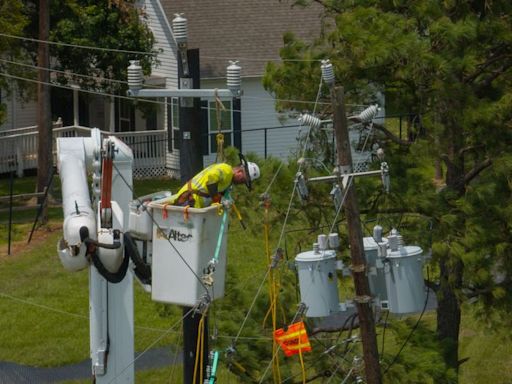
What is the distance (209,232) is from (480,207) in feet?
16.2

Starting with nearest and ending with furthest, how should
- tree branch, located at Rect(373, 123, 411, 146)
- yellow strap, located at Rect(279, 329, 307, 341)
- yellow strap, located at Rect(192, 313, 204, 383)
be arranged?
yellow strap, located at Rect(192, 313, 204, 383), yellow strap, located at Rect(279, 329, 307, 341), tree branch, located at Rect(373, 123, 411, 146)

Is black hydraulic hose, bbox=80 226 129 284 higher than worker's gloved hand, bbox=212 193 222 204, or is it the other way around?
worker's gloved hand, bbox=212 193 222 204

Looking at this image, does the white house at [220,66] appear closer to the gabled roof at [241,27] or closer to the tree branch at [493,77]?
the gabled roof at [241,27]

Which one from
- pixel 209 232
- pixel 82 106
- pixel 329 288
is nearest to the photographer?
pixel 209 232

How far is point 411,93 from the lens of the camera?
601 inches

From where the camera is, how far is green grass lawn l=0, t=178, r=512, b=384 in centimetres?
1509

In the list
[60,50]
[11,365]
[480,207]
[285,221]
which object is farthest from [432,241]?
[60,50]

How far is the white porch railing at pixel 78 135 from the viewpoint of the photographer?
32938mm

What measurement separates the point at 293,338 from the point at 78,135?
21.9 metres

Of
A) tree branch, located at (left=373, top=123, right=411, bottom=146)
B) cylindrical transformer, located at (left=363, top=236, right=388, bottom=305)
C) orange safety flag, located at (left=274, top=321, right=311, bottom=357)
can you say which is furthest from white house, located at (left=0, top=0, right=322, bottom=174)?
orange safety flag, located at (left=274, top=321, right=311, bottom=357)

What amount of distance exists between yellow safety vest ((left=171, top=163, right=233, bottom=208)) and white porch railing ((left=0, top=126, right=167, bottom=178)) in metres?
22.7

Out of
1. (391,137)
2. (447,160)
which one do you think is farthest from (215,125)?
(447,160)

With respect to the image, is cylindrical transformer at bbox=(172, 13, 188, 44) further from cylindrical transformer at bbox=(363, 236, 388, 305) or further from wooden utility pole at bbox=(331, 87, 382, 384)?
cylindrical transformer at bbox=(363, 236, 388, 305)

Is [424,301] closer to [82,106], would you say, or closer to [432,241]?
[432,241]
